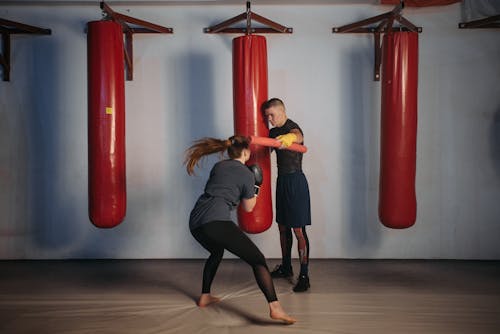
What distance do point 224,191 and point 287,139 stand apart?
0.60m

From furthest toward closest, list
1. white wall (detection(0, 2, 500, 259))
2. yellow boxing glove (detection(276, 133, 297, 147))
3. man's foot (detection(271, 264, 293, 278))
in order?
white wall (detection(0, 2, 500, 259))
man's foot (detection(271, 264, 293, 278))
yellow boxing glove (detection(276, 133, 297, 147))

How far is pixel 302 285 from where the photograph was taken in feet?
9.26

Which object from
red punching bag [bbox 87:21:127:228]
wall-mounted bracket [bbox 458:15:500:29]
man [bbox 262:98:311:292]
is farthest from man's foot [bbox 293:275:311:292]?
wall-mounted bracket [bbox 458:15:500:29]

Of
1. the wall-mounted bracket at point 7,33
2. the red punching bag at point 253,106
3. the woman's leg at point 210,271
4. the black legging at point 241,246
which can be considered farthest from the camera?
the wall-mounted bracket at point 7,33

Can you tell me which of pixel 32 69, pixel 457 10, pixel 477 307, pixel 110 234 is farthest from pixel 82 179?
pixel 457 10

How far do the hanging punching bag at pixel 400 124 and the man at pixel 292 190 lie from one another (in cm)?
60

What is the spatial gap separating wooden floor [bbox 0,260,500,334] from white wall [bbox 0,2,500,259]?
0.81 feet

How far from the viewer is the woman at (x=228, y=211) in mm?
2221

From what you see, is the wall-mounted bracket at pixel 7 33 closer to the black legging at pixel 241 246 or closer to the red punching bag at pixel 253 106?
the red punching bag at pixel 253 106

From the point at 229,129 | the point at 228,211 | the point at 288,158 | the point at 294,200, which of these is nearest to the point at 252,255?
the point at 228,211

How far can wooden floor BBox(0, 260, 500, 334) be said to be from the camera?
2.24 m

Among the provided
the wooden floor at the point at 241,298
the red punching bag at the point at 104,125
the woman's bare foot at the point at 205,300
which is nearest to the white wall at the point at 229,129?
the wooden floor at the point at 241,298

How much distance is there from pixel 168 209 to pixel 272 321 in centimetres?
174

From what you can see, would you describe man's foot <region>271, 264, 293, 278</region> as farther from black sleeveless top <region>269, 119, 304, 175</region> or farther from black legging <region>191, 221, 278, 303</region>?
black legging <region>191, 221, 278, 303</region>
